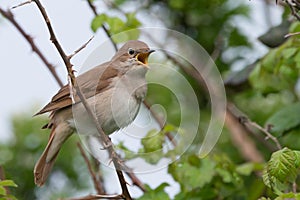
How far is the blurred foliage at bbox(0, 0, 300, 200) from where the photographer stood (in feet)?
12.9

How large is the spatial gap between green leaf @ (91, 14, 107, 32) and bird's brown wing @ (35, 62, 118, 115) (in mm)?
263

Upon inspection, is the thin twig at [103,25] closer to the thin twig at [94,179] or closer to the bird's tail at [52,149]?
the bird's tail at [52,149]

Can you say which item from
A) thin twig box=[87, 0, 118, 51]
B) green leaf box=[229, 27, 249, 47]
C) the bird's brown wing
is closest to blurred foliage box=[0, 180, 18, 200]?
the bird's brown wing

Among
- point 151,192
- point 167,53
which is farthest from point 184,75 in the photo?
point 151,192

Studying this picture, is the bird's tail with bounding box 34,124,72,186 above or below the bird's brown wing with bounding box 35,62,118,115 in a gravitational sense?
below

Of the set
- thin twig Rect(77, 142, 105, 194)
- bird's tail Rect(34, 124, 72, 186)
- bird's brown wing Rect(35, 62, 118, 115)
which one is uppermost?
bird's brown wing Rect(35, 62, 118, 115)

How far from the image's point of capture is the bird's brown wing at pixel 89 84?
4125 mm

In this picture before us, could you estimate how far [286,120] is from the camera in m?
4.11

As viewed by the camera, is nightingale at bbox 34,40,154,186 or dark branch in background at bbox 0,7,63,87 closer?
nightingale at bbox 34,40,154,186

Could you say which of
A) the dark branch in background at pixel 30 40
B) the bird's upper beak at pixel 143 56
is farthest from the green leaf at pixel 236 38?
the dark branch in background at pixel 30 40

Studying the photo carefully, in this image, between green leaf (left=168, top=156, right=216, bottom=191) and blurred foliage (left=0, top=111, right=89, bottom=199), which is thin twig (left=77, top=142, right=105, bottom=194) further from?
blurred foliage (left=0, top=111, right=89, bottom=199)

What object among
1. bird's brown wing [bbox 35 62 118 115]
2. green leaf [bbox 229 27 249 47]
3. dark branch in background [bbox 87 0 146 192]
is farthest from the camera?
green leaf [bbox 229 27 249 47]

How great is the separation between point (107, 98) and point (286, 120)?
1013 mm

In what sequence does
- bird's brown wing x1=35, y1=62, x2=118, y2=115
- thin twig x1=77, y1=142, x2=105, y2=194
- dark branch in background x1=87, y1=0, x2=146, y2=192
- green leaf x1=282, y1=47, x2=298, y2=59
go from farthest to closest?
bird's brown wing x1=35, y1=62, x2=118, y2=115
thin twig x1=77, y1=142, x2=105, y2=194
dark branch in background x1=87, y1=0, x2=146, y2=192
green leaf x1=282, y1=47, x2=298, y2=59
